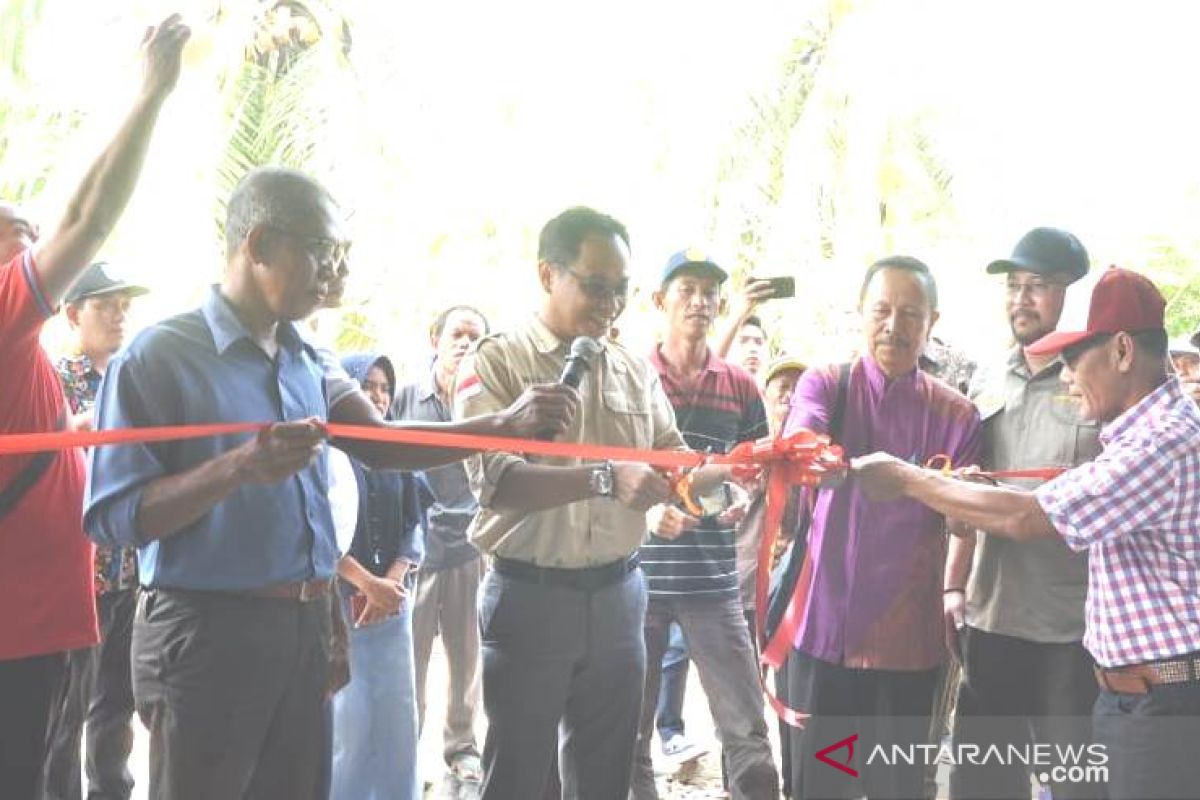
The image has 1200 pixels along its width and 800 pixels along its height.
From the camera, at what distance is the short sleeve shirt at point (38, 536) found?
2.97 m

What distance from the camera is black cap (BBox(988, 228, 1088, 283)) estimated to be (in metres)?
4.30

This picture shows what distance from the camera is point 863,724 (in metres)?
3.81

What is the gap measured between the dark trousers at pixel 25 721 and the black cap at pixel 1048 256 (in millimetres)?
3275

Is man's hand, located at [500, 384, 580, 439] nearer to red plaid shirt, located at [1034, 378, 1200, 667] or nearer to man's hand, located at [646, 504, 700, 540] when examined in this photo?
man's hand, located at [646, 504, 700, 540]

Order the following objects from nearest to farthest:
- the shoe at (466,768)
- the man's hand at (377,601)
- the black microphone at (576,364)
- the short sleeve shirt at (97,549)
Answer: the black microphone at (576,364)
the man's hand at (377,601)
the short sleeve shirt at (97,549)
the shoe at (466,768)

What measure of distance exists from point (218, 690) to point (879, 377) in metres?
2.24

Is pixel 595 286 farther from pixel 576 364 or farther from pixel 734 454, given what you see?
pixel 734 454

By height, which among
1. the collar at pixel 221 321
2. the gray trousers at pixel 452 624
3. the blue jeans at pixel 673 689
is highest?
the collar at pixel 221 321

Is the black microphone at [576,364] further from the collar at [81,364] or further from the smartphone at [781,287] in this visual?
→ the collar at [81,364]

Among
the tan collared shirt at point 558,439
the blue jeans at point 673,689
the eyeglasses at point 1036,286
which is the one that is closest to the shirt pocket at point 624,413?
the tan collared shirt at point 558,439

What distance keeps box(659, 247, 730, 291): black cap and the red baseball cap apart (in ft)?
6.92

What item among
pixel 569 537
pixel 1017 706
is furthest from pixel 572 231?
pixel 1017 706

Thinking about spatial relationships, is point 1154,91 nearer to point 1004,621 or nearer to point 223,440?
point 1004,621

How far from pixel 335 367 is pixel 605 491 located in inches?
33.3
